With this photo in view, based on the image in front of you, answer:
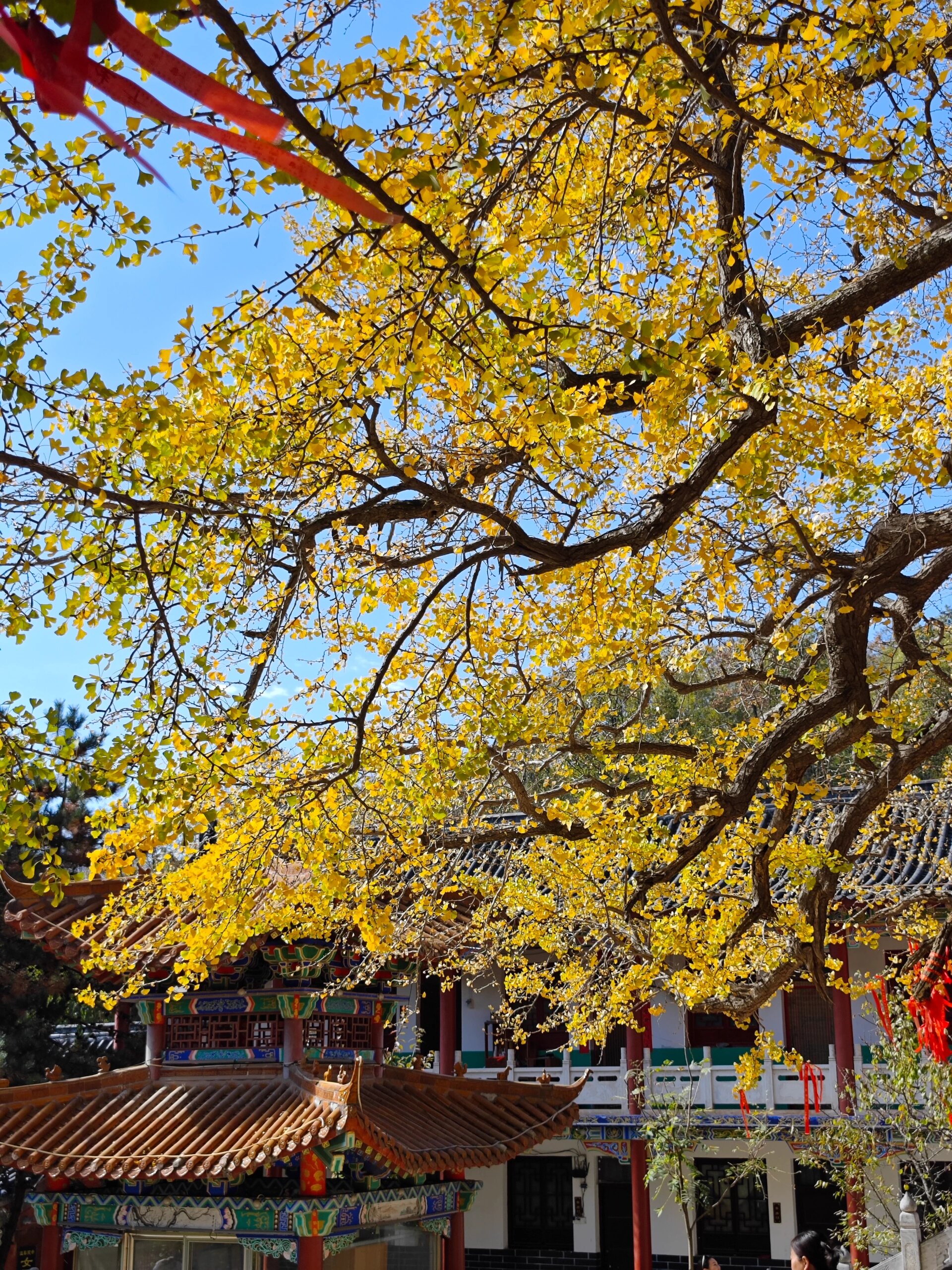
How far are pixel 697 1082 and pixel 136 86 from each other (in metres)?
16.9

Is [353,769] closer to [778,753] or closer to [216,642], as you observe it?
[216,642]

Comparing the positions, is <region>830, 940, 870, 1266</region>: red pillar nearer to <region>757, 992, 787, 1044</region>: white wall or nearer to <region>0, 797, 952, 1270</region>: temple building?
<region>757, 992, 787, 1044</region>: white wall


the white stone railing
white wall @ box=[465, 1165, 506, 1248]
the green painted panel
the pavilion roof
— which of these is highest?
the green painted panel

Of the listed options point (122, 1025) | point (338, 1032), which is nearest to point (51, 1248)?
point (338, 1032)

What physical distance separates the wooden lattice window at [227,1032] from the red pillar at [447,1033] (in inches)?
356

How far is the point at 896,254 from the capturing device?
4707mm

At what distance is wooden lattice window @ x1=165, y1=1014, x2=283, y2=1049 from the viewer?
9250mm

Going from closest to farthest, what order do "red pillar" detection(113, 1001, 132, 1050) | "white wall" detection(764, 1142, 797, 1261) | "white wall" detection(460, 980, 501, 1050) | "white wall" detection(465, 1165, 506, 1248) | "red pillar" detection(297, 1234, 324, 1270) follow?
"red pillar" detection(297, 1234, 324, 1270), "red pillar" detection(113, 1001, 132, 1050), "white wall" detection(764, 1142, 797, 1261), "white wall" detection(465, 1165, 506, 1248), "white wall" detection(460, 980, 501, 1050)

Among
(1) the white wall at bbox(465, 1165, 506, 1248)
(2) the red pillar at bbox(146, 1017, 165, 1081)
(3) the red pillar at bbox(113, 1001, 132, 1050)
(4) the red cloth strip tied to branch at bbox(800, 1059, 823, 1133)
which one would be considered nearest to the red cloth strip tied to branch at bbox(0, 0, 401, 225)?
(2) the red pillar at bbox(146, 1017, 165, 1081)

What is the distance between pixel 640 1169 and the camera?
1641cm

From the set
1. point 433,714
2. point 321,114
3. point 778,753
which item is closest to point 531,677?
point 433,714

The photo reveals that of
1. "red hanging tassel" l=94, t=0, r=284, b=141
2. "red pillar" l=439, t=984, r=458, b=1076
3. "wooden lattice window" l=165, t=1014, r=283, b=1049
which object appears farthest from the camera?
"red pillar" l=439, t=984, r=458, b=1076

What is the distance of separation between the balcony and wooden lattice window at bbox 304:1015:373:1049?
5618 millimetres

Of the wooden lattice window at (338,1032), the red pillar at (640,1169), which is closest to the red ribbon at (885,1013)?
the red pillar at (640,1169)
